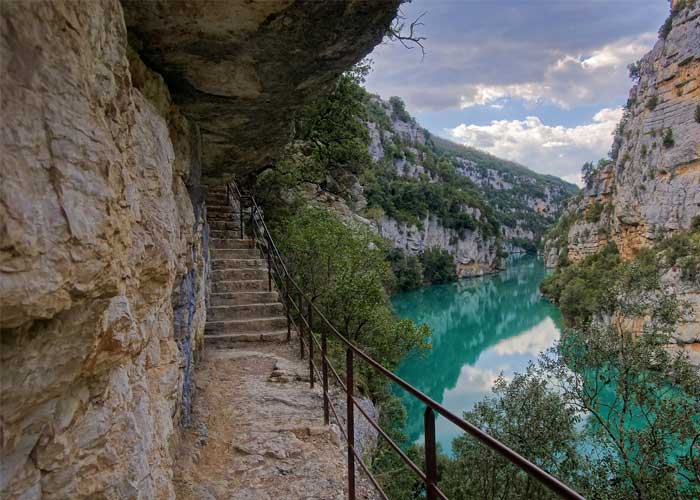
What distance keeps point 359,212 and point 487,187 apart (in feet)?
383

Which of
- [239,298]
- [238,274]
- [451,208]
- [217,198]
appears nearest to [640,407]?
[239,298]

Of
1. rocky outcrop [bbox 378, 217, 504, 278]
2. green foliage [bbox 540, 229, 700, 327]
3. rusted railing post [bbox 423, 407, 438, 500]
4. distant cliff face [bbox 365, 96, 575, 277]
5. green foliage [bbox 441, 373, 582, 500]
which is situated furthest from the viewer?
distant cliff face [bbox 365, 96, 575, 277]

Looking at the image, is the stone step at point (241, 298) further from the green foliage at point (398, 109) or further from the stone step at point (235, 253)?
the green foliage at point (398, 109)

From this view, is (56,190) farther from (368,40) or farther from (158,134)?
(368,40)

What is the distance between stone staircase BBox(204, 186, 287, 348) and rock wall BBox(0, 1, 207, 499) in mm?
4182

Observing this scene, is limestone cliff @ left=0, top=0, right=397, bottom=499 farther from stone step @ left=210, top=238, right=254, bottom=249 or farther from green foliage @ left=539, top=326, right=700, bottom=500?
green foliage @ left=539, top=326, right=700, bottom=500

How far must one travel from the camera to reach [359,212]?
51.8 ft

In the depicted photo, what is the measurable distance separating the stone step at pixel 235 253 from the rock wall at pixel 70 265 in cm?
579

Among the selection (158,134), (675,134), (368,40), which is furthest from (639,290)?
(675,134)

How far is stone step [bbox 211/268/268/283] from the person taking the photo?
23.3 feet

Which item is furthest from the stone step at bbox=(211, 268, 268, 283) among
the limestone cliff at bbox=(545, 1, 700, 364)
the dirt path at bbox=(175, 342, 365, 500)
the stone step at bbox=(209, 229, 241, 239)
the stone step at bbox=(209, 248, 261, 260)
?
the limestone cliff at bbox=(545, 1, 700, 364)

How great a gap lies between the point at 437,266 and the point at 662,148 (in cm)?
2903

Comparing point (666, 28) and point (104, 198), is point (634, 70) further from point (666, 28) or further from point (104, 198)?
point (104, 198)

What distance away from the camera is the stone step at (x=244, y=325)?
622 centimetres
